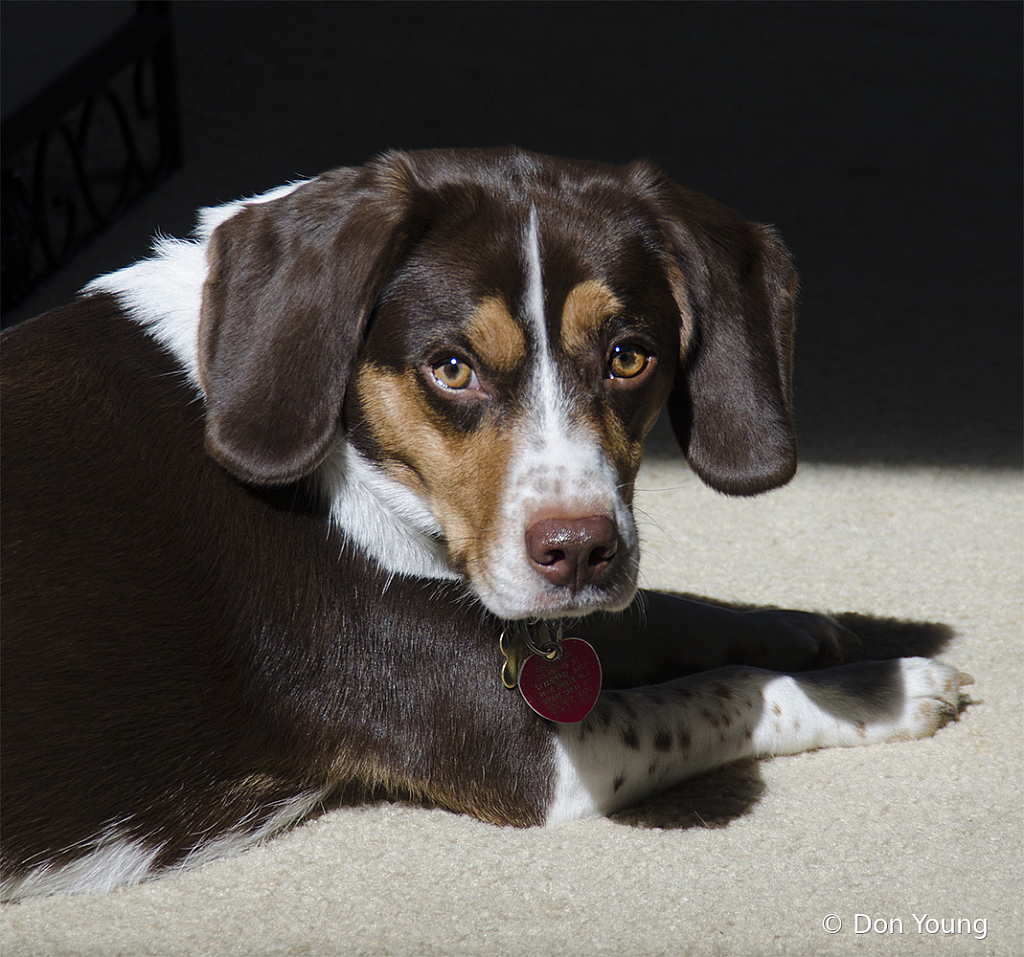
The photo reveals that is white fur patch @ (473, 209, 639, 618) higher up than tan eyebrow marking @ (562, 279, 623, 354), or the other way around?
tan eyebrow marking @ (562, 279, 623, 354)

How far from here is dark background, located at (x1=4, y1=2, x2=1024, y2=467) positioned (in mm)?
4125

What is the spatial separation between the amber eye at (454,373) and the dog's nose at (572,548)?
26 centimetres

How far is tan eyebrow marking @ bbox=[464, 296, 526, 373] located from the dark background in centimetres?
185

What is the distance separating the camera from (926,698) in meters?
2.48

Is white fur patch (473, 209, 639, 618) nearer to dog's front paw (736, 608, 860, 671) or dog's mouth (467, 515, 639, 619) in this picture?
dog's mouth (467, 515, 639, 619)

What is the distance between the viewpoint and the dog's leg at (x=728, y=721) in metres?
2.21

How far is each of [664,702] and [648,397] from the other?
0.59 meters

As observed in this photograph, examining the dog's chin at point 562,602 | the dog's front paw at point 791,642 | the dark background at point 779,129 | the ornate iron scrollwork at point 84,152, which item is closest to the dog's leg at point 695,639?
the dog's front paw at point 791,642

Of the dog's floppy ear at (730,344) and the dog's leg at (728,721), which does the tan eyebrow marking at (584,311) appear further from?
the dog's leg at (728,721)

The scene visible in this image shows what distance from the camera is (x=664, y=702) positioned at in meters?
2.34

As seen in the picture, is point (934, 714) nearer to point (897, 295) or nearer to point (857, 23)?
point (897, 295)

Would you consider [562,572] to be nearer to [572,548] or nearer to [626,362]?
[572,548]

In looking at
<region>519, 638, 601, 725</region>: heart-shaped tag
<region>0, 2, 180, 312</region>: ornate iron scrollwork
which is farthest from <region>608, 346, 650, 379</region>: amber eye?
<region>0, 2, 180, 312</region>: ornate iron scrollwork

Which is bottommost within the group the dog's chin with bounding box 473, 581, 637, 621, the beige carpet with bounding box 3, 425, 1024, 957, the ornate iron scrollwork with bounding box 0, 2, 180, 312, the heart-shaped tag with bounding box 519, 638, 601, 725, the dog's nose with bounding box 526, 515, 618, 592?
the ornate iron scrollwork with bounding box 0, 2, 180, 312
